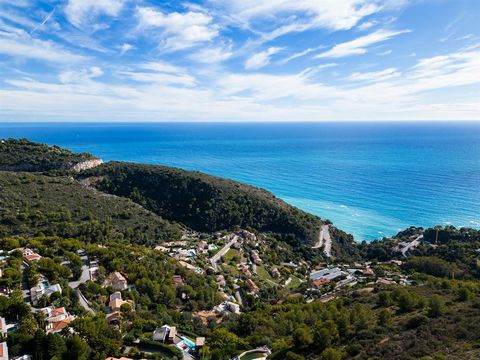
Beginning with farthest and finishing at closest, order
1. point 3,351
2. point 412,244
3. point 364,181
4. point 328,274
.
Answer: point 364,181, point 412,244, point 328,274, point 3,351

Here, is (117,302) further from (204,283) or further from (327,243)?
(327,243)

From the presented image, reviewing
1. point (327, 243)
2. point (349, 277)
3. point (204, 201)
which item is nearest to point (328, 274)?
point (349, 277)

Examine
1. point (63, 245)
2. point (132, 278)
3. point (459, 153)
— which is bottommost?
point (132, 278)

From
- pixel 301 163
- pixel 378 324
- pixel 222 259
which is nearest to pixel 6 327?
pixel 378 324

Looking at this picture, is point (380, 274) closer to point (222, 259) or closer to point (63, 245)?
point (222, 259)

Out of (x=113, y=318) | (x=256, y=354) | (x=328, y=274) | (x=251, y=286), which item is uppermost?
(x=113, y=318)

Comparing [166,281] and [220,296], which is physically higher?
[166,281]
